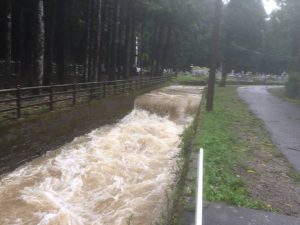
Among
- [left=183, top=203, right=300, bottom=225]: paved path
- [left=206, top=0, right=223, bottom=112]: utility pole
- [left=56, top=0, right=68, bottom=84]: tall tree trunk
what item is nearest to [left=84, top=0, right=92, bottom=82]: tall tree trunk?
[left=56, top=0, right=68, bottom=84]: tall tree trunk

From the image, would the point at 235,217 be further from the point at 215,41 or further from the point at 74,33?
the point at 74,33

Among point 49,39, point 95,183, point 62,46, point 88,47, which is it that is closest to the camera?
point 95,183

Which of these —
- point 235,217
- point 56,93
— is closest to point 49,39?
point 56,93

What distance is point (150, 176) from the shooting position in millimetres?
10031

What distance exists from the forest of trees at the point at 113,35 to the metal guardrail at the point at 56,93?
157 cm

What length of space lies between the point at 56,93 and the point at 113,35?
60.9 feet

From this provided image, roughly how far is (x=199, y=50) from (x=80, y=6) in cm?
4973

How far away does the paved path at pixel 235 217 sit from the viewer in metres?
6.02

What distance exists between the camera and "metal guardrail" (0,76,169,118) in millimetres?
11805

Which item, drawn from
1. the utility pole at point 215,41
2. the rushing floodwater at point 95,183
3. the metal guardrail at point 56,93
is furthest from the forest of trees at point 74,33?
the utility pole at point 215,41

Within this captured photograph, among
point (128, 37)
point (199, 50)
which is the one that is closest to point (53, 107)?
point (128, 37)

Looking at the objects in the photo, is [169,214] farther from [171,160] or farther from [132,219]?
[171,160]

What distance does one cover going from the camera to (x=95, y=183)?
375 inches

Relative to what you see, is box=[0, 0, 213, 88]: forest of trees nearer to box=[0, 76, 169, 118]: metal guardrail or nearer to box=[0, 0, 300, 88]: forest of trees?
box=[0, 0, 300, 88]: forest of trees
